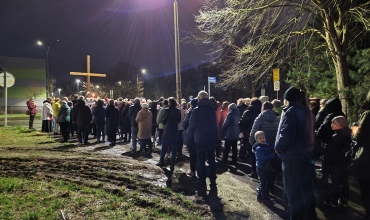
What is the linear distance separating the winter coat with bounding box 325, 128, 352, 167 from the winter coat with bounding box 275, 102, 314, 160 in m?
1.61

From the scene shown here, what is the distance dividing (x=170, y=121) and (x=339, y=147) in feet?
14.5

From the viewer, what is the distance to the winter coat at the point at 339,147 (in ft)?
18.4

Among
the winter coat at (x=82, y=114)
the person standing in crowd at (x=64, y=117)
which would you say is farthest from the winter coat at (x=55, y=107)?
the winter coat at (x=82, y=114)

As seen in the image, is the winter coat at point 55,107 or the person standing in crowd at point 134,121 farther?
the winter coat at point 55,107

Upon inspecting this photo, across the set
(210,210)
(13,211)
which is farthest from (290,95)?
(13,211)

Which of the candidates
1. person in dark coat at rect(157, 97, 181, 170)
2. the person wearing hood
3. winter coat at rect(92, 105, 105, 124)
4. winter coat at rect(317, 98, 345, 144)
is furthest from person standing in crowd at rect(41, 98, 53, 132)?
winter coat at rect(317, 98, 345, 144)

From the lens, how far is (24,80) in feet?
202

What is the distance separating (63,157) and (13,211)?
15.3ft

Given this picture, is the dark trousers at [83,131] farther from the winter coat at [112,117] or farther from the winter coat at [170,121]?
the winter coat at [170,121]

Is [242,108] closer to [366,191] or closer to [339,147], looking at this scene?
[339,147]

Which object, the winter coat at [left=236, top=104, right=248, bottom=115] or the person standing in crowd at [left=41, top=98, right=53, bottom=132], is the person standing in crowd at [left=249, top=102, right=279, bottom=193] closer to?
the winter coat at [left=236, top=104, right=248, bottom=115]

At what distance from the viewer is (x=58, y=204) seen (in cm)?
488

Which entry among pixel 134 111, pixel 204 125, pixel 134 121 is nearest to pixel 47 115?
pixel 134 111

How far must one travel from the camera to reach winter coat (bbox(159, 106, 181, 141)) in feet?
28.2
